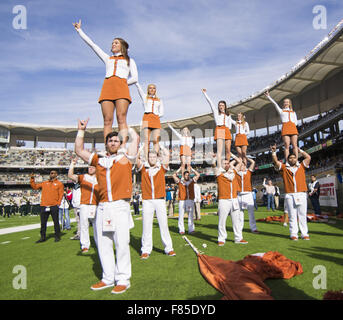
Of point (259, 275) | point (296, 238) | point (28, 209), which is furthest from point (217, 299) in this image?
point (28, 209)

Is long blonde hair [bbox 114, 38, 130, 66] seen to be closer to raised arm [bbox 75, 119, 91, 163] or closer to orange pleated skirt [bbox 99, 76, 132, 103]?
orange pleated skirt [bbox 99, 76, 132, 103]

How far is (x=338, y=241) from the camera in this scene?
5371 millimetres

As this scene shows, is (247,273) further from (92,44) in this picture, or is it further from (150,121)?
(92,44)

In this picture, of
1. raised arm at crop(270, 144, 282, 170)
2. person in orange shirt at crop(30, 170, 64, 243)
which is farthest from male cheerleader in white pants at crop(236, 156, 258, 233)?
person in orange shirt at crop(30, 170, 64, 243)

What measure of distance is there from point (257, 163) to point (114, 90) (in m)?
40.1

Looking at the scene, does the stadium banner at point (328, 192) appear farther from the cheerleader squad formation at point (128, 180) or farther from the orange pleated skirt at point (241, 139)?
the orange pleated skirt at point (241, 139)

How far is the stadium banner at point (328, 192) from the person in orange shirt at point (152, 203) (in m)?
9.07

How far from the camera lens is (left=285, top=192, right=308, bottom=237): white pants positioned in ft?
18.7

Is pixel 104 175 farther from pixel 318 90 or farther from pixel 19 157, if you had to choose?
pixel 19 157

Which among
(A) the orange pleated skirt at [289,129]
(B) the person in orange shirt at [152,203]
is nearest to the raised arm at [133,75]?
(B) the person in orange shirt at [152,203]

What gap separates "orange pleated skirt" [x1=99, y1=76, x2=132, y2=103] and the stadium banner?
10.4m

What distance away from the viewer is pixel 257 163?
134ft

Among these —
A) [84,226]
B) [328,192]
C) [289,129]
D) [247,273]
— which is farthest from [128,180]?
[328,192]
